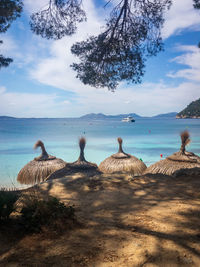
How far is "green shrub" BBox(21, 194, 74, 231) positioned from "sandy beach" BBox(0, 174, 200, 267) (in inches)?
6.0

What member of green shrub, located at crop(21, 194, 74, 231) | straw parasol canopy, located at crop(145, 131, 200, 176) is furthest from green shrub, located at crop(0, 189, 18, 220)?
straw parasol canopy, located at crop(145, 131, 200, 176)

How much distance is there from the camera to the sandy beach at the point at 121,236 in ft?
7.63

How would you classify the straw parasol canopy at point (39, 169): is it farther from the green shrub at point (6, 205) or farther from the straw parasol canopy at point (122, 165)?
the green shrub at point (6, 205)

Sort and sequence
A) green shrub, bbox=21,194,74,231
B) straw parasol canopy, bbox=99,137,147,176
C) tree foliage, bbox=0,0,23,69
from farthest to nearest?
straw parasol canopy, bbox=99,137,147,176 → tree foliage, bbox=0,0,23,69 → green shrub, bbox=21,194,74,231

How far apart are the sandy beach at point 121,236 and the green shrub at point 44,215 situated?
0.15 metres

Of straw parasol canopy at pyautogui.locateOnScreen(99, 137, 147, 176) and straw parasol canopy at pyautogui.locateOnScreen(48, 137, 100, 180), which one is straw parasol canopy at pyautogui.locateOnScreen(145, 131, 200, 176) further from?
straw parasol canopy at pyautogui.locateOnScreen(48, 137, 100, 180)

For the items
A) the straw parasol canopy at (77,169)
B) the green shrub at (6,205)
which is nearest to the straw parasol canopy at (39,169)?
the straw parasol canopy at (77,169)

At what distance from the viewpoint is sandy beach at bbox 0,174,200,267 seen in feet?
7.63

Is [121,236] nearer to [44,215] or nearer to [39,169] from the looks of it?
[44,215]

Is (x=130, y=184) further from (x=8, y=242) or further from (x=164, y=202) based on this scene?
(x=8, y=242)

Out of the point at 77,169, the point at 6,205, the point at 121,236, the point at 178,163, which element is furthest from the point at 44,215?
the point at 178,163

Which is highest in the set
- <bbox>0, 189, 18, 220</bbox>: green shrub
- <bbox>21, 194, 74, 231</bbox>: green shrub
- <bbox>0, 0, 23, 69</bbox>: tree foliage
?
<bbox>0, 0, 23, 69</bbox>: tree foliage

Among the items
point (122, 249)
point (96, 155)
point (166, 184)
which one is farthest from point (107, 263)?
point (96, 155)

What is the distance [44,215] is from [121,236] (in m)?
1.14
